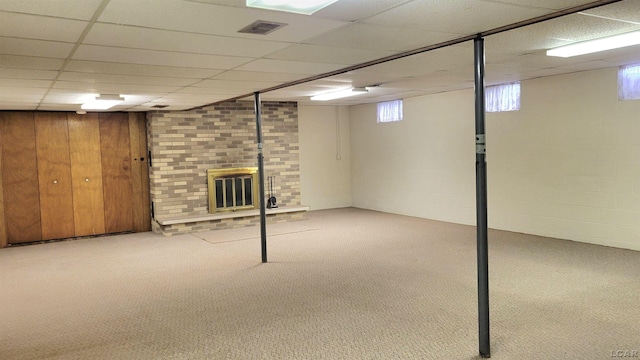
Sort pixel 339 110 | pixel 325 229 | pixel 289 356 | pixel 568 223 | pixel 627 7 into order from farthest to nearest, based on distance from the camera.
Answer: pixel 339 110
pixel 325 229
pixel 568 223
pixel 289 356
pixel 627 7

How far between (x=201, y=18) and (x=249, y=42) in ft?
2.12

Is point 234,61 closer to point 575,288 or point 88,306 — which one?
point 88,306

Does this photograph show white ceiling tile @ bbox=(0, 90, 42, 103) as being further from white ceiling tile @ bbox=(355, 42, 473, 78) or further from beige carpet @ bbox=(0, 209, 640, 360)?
→ white ceiling tile @ bbox=(355, 42, 473, 78)

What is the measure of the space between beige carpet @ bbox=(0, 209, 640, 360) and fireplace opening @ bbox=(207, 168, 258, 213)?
1.59 m

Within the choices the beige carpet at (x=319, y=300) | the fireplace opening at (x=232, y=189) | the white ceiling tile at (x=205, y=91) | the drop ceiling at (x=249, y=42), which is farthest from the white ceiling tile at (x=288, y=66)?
the fireplace opening at (x=232, y=189)

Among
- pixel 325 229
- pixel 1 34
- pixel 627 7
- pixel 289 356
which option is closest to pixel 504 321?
pixel 289 356

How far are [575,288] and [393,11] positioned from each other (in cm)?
338

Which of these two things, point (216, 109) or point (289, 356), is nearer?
point (289, 356)

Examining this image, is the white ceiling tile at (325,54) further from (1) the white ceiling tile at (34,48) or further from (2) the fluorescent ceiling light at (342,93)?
(2) the fluorescent ceiling light at (342,93)

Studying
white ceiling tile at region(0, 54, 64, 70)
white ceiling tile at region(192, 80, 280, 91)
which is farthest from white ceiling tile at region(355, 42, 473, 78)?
white ceiling tile at region(0, 54, 64, 70)

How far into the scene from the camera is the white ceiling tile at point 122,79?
4.38 m

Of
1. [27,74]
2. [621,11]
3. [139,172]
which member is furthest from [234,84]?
[139,172]

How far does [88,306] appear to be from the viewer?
4555mm

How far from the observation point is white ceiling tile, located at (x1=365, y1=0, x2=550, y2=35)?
2574mm
